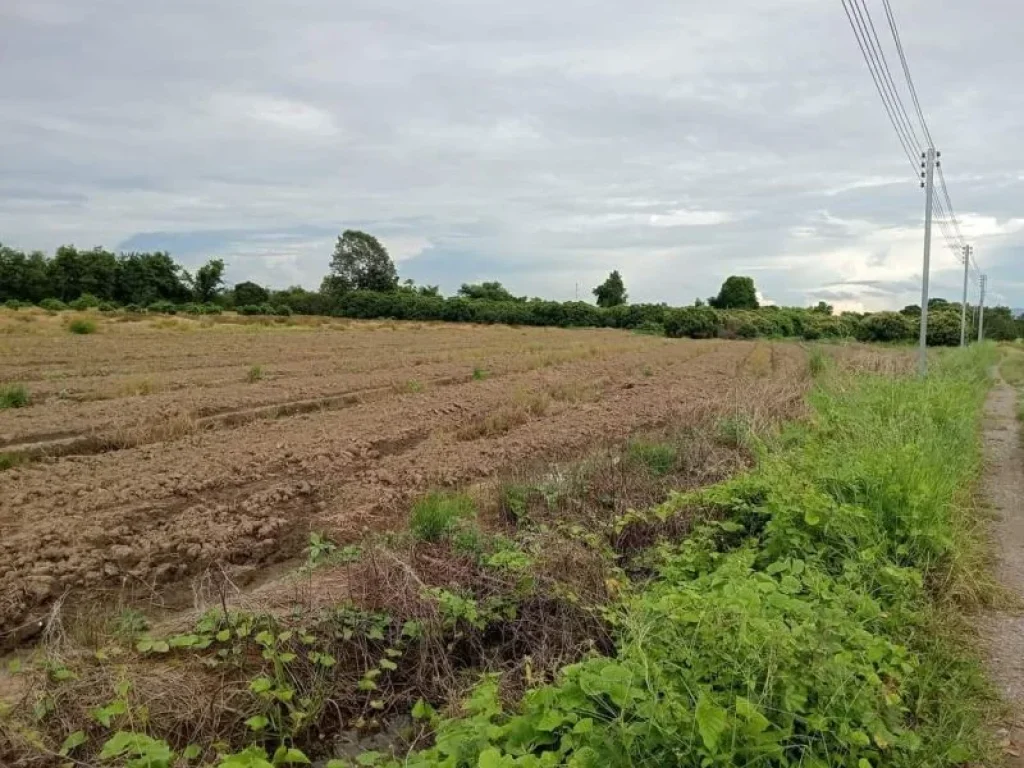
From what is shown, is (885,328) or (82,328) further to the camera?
(885,328)

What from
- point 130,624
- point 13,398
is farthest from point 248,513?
point 13,398

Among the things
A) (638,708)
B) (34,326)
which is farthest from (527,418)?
(34,326)

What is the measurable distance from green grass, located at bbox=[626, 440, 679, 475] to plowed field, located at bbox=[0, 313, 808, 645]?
4.51 feet

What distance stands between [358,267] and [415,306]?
64.0ft

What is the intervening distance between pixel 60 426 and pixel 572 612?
9514 mm

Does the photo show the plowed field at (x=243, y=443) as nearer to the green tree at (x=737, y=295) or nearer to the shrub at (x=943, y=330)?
the shrub at (x=943, y=330)

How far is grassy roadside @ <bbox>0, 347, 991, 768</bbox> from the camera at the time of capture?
9.91 ft

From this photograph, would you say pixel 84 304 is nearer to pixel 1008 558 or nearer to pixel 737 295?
pixel 1008 558

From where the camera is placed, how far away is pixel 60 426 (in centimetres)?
1109

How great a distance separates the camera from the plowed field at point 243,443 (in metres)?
6.27

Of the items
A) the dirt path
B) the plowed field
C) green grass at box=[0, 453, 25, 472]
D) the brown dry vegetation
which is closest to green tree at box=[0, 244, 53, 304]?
the plowed field

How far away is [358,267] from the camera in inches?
3442

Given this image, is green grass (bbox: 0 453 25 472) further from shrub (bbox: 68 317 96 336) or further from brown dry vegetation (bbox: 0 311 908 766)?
shrub (bbox: 68 317 96 336)

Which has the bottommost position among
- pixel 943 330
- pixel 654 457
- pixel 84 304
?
pixel 654 457
